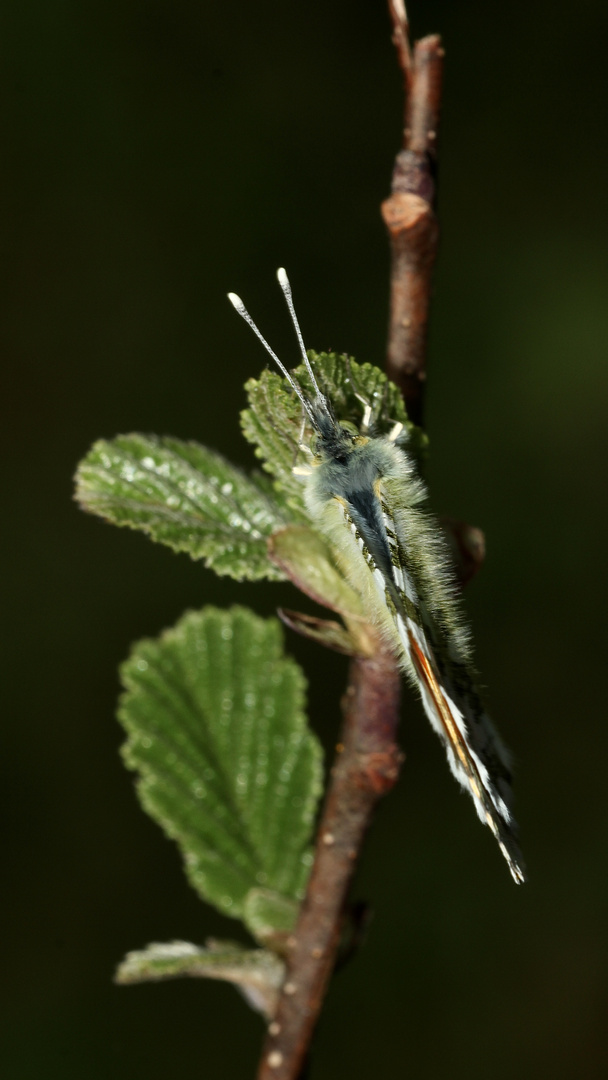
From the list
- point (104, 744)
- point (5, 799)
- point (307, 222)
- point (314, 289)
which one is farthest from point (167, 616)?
point (307, 222)

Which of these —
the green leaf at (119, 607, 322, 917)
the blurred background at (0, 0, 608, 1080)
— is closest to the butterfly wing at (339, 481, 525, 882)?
the green leaf at (119, 607, 322, 917)

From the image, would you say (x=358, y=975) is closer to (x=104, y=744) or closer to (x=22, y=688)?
(x=104, y=744)

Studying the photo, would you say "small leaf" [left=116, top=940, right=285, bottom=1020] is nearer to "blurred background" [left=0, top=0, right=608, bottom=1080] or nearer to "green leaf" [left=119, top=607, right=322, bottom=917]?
"green leaf" [left=119, top=607, right=322, bottom=917]

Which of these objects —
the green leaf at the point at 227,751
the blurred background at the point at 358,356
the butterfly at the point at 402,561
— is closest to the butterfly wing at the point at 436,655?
the butterfly at the point at 402,561

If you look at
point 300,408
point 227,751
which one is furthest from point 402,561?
point 227,751

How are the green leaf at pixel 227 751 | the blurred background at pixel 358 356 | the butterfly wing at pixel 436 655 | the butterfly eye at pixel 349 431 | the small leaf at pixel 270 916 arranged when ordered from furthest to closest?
the blurred background at pixel 358 356, the green leaf at pixel 227 751, the small leaf at pixel 270 916, the butterfly eye at pixel 349 431, the butterfly wing at pixel 436 655

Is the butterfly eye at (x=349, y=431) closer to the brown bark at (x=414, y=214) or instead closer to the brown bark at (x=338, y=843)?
the brown bark at (x=414, y=214)
